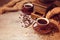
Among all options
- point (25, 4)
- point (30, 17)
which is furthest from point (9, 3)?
point (30, 17)

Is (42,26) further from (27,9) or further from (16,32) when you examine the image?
(27,9)

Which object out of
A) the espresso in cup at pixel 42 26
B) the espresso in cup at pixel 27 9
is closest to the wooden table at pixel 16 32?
the espresso in cup at pixel 42 26

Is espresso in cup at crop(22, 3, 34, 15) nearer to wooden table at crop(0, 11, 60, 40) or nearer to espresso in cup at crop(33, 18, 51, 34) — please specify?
wooden table at crop(0, 11, 60, 40)

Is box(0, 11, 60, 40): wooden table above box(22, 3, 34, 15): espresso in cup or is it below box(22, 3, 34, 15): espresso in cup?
below

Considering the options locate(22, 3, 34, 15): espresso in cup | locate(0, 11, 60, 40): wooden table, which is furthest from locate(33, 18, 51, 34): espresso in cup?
locate(22, 3, 34, 15): espresso in cup

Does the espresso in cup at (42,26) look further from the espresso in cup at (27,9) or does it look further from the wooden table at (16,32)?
the espresso in cup at (27,9)

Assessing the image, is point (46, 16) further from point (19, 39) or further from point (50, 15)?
point (19, 39)

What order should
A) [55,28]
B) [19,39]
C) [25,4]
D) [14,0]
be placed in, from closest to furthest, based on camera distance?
[19,39], [55,28], [25,4], [14,0]

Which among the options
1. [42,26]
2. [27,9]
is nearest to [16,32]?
[42,26]
